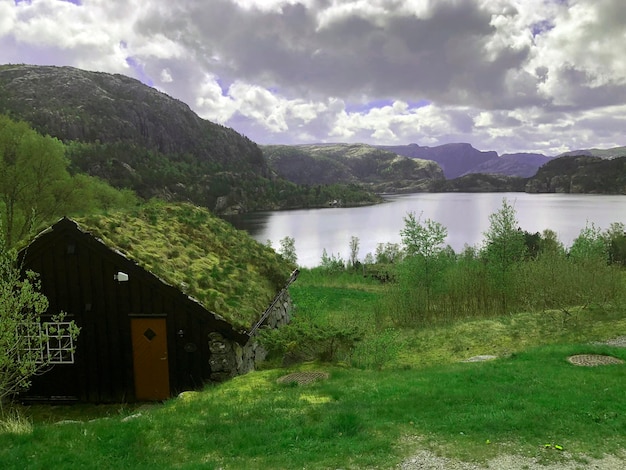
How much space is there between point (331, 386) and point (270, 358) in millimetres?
5154

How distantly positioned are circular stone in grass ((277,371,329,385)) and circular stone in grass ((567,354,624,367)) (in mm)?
7445

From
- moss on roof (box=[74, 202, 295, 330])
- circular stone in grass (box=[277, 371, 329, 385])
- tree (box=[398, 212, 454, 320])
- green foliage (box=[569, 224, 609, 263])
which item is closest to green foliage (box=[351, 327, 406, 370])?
circular stone in grass (box=[277, 371, 329, 385])

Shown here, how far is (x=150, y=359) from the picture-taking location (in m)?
13.8

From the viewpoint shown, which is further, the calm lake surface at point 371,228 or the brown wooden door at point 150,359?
the calm lake surface at point 371,228

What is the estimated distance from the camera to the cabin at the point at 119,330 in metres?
13.4

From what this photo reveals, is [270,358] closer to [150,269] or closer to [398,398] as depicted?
[150,269]

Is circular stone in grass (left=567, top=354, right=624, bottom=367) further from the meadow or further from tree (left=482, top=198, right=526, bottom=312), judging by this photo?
tree (left=482, top=198, right=526, bottom=312)

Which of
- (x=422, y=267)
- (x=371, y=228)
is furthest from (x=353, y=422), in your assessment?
(x=371, y=228)

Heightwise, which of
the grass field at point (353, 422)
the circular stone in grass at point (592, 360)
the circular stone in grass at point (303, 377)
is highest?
the grass field at point (353, 422)

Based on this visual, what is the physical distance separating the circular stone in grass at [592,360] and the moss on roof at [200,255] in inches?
390

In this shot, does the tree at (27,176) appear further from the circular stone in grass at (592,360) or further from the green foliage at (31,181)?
the circular stone in grass at (592,360)

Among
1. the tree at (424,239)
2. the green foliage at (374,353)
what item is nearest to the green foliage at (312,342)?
the green foliage at (374,353)

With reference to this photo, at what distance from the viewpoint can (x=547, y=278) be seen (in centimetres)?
2666

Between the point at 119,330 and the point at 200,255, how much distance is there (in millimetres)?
4081
